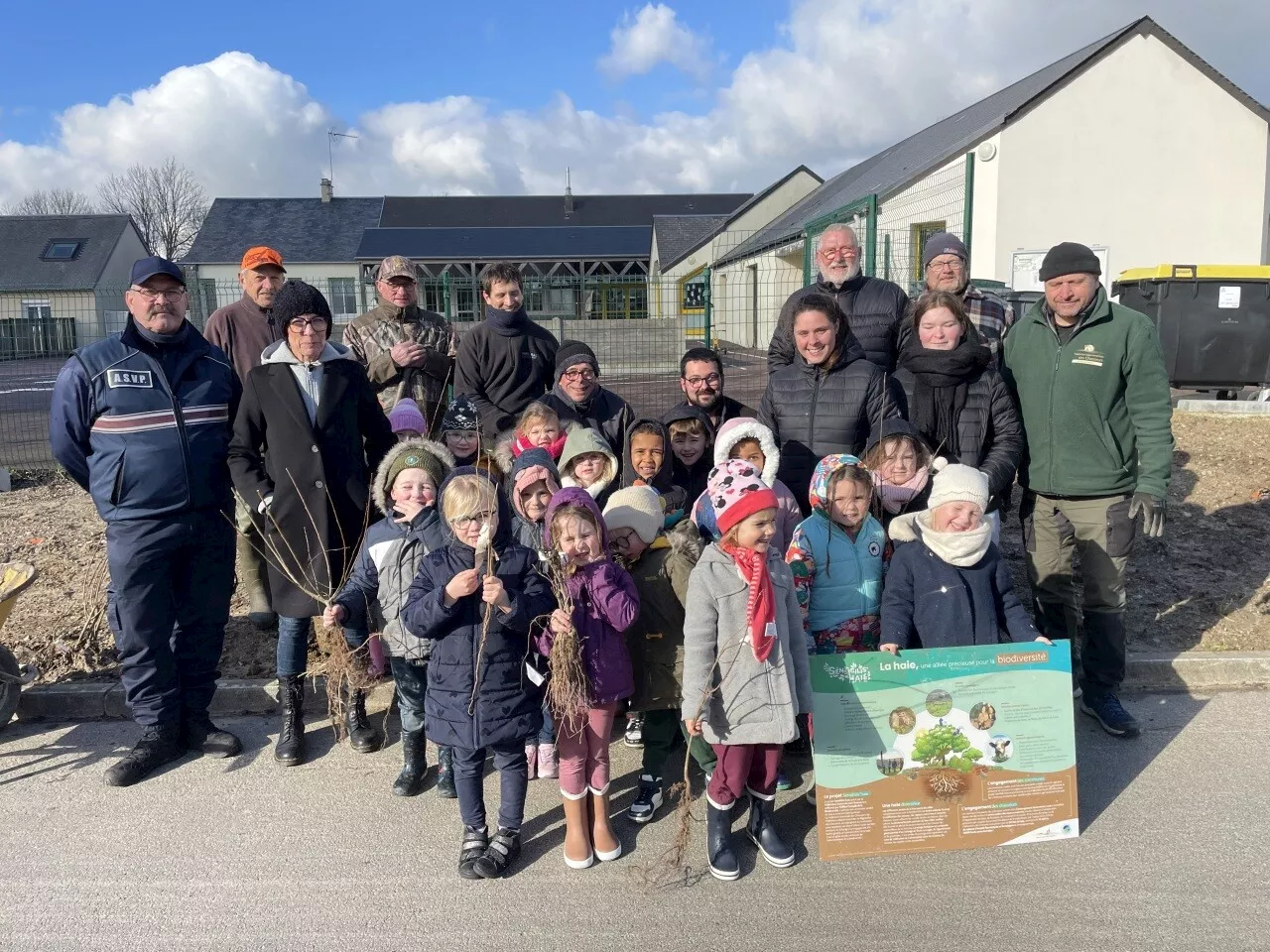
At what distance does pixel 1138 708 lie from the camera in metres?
4.36

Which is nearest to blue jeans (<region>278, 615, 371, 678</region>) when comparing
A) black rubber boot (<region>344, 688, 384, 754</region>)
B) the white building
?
black rubber boot (<region>344, 688, 384, 754</region>)

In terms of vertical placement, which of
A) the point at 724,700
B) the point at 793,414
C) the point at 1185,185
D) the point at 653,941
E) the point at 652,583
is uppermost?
the point at 1185,185

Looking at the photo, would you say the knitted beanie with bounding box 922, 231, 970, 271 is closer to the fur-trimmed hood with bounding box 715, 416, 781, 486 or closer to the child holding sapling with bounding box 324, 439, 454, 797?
the fur-trimmed hood with bounding box 715, 416, 781, 486

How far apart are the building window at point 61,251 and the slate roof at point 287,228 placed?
433cm

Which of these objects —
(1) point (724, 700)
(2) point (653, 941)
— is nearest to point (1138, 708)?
(1) point (724, 700)

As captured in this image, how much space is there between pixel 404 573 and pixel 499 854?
1117 millimetres

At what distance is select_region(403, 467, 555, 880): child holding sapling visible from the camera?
310cm

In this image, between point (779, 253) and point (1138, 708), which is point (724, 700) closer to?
point (1138, 708)

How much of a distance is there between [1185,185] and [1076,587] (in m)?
15.9

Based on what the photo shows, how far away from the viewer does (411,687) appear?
12.3 ft

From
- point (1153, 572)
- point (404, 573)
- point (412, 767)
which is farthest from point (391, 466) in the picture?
point (1153, 572)

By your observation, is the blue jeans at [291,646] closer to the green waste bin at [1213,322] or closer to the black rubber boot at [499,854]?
the black rubber boot at [499,854]

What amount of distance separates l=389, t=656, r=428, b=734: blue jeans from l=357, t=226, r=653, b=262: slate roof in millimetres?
36380

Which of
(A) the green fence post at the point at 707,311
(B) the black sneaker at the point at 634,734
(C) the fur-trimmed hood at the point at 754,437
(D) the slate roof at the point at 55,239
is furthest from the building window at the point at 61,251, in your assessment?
(C) the fur-trimmed hood at the point at 754,437
